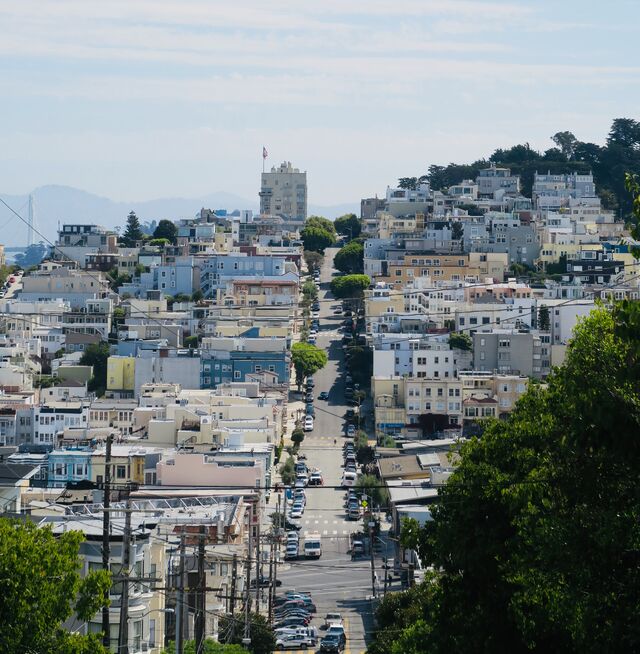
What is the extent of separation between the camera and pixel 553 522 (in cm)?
1748

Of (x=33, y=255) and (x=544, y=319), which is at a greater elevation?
(x=33, y=255)

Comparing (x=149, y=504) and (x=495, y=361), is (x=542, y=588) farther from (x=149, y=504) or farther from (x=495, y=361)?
(x=495, y=361)

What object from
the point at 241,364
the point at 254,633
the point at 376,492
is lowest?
the point at 254,633

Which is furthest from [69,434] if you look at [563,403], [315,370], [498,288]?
[563,403]

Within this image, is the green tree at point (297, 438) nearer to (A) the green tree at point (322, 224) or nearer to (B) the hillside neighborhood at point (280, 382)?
(B) the hillside neighborhood at point (280, 382)

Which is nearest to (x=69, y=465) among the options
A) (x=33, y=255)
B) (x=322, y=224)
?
(x=322, y=224)

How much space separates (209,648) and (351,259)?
2758 inches

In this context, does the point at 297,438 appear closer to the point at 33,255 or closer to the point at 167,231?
the point at 167,231

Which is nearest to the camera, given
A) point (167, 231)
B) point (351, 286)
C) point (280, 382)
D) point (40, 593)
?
point (40, 593)

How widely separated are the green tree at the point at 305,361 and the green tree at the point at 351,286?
1287cm

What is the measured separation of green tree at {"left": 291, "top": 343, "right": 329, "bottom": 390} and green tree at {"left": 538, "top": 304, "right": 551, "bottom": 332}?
7.62 metres

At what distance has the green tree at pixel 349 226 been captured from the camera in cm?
11388

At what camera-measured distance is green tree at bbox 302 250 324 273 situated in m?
102

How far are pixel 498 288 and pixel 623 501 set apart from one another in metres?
63.8
